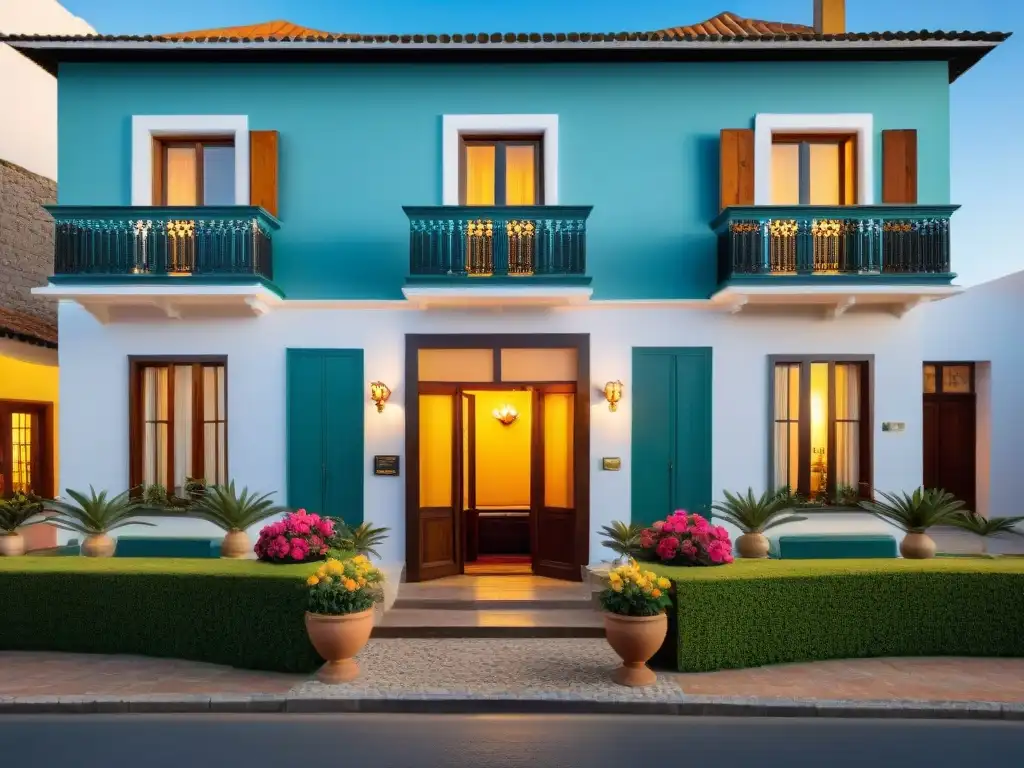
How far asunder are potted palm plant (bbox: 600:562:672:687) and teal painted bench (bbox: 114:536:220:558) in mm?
5966

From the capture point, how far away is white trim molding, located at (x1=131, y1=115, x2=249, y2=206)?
32.1 feet

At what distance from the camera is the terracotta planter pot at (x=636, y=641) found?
6.25 m

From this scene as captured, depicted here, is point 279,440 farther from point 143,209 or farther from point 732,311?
point 732,311

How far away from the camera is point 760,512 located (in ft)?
29.2

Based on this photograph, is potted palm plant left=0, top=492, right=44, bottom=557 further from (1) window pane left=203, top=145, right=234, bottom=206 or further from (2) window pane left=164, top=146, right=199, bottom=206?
(1) window pane left=203, top=145, right=234, bottom=206

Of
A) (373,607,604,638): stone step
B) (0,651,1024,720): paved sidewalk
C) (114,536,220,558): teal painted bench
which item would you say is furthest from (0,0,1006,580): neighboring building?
(0,651,1024,720): paved sidewalk

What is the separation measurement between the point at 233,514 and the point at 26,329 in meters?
7.63

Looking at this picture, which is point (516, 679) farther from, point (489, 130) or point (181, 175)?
point (181, 175)

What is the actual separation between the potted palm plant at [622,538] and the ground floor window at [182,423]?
572 centimetres

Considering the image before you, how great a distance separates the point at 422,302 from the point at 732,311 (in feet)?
14.8

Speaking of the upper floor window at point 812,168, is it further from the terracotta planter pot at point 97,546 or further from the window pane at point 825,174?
the terracotta planter pot at point 97,546

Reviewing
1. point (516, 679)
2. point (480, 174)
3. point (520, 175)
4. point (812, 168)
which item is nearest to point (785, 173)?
point (812, 168)

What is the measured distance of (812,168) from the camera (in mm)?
10156

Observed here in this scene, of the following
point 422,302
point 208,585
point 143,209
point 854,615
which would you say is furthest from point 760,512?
point 143,209
